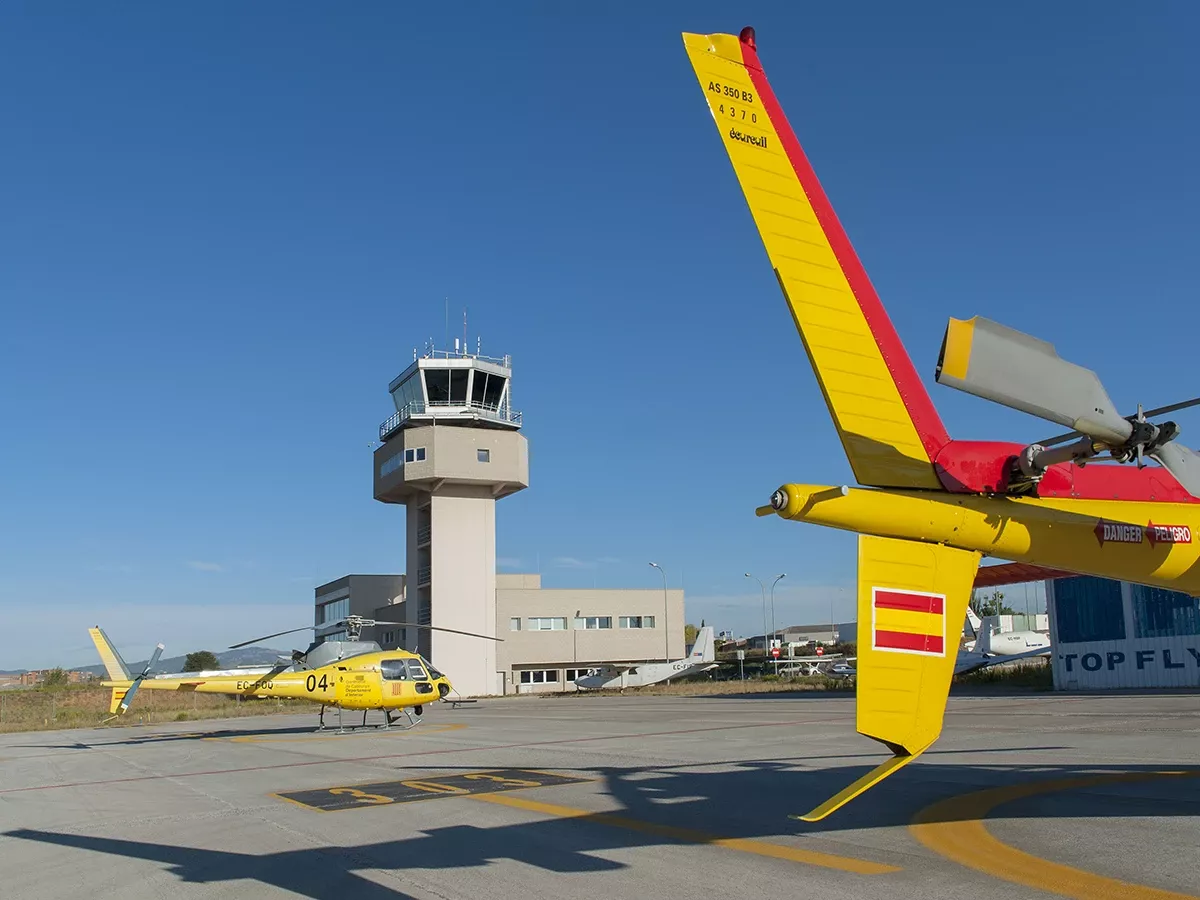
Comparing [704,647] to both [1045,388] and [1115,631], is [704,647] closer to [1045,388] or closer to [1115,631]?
[1115,631]

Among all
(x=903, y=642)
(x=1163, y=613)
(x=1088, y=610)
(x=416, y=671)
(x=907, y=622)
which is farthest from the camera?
(x=1088, y=610)

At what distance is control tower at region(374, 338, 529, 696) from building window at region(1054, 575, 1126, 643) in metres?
37.8

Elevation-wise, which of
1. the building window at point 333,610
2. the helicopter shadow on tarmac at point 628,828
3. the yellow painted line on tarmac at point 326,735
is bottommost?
the yellow painted line on tarmac at point 326,735

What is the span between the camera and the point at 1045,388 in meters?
6.60

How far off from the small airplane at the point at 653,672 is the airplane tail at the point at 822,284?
65404 mm

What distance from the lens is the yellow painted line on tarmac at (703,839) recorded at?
8977 mm

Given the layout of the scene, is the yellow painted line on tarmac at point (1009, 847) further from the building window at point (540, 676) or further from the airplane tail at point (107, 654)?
the building window at point (540, 676)

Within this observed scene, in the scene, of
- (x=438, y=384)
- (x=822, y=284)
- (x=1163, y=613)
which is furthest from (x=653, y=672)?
(x=822, y=284)

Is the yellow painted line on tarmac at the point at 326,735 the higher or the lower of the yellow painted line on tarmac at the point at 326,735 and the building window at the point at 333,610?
the lower

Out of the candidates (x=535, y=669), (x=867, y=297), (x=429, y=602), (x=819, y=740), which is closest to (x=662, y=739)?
(x=819, y=740)

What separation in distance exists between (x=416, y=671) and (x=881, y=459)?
1072 inches

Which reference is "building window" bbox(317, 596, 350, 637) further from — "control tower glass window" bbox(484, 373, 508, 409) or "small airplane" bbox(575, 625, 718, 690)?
"control tower glass window" bbox(484, 373, 508, 409)

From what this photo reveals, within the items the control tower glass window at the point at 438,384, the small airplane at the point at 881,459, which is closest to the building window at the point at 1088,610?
the small airplane at the point at 881,459

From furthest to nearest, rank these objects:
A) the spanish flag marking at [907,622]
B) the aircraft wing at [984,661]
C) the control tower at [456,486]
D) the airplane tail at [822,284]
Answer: the control tower at [456,486] → the aircraft wing at [984,661] → the airplane tail at [822,284] → the spanish flag marking at [907,622]
